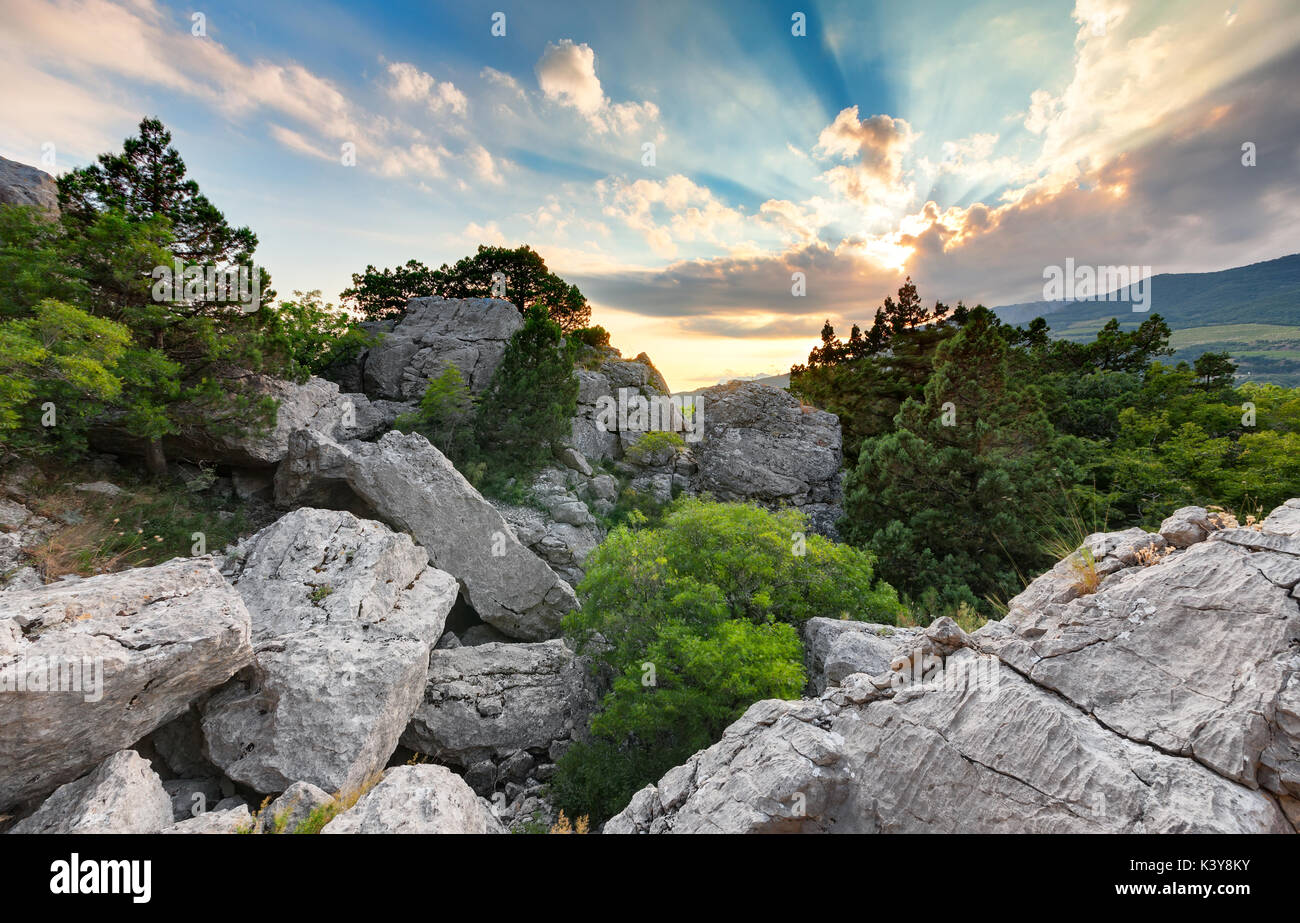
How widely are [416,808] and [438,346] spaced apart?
1132 inches

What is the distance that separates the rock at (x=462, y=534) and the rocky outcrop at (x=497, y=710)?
239 cm

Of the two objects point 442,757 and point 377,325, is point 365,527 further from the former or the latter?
point 377,325

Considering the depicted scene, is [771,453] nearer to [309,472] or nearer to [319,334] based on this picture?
[309,472]

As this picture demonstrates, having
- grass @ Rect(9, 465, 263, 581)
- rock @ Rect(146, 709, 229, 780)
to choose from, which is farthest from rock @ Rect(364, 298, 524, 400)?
rock @ Rect(146, 709, 229, 780)

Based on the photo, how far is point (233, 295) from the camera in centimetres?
1605

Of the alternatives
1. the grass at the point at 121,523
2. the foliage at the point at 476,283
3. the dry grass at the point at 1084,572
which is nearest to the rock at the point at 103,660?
the grass at the point at 121,523

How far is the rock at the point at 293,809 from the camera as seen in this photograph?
5797 mm

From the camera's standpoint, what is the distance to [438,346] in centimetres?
3033

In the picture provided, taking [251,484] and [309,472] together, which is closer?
[309,472]

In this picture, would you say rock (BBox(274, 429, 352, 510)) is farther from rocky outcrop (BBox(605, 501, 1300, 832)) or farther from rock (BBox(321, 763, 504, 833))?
rocky outcrop (BBox(605, 501, 1300, 832))

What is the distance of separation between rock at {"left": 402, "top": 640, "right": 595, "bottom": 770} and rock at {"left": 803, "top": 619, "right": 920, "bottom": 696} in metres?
5.68

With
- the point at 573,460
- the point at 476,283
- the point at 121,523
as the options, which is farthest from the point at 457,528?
the point at 476,283

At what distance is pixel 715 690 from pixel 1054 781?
6.02m
